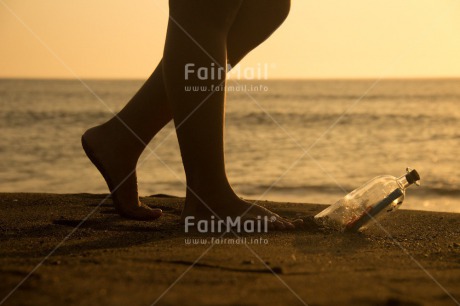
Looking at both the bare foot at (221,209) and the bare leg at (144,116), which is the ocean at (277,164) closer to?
the bare leg at (144,116)

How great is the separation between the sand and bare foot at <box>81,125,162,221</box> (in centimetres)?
7

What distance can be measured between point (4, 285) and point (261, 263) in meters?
0.63

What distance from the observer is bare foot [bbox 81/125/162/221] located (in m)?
2.71

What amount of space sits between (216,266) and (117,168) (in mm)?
1066

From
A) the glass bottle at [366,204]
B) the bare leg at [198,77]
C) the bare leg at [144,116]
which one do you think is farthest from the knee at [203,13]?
the glass bottle at [366,204]

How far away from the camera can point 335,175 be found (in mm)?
6883

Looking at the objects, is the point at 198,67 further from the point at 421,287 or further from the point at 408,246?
the point at 421,287

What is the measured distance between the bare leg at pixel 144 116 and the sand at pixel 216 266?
18 centimetres

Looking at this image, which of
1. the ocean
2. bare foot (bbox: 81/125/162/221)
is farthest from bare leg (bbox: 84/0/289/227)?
the ocean

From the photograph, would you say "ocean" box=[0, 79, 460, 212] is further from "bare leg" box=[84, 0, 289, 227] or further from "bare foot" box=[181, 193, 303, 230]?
"bare foot" box=[181, 193, 303, 230]

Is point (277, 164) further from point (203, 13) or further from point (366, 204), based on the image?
point (203, 13)

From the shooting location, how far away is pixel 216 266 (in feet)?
5.76

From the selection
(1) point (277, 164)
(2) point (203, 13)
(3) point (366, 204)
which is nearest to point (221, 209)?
(2) point (203, 13)

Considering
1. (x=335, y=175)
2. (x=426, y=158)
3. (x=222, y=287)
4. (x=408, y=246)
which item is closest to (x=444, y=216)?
(x=408, y=246)
